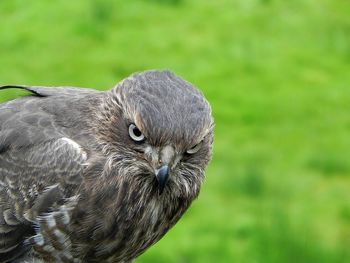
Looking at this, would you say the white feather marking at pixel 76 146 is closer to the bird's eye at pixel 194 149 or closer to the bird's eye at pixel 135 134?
the bird's eye at pixel 135 134

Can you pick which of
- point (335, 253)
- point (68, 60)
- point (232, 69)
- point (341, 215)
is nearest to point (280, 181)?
point (341, 215)

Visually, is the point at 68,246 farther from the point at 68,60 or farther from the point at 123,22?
the point at 123,22

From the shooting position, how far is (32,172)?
15.1 feet

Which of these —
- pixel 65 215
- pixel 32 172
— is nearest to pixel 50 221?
pixel 65 215

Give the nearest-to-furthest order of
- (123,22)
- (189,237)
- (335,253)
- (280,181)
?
(335,253) → (189,237) → (280,181) → (123,22)

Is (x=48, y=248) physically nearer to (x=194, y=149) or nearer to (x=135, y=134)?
(x=135, y=134)

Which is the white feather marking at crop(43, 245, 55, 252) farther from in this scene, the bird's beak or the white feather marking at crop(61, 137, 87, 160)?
the bird's beak

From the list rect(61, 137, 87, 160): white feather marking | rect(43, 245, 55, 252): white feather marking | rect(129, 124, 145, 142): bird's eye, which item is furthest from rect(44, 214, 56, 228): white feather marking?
rect(129, 124, 145, 142): bird's eye

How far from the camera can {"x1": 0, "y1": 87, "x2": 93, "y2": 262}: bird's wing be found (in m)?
4.52

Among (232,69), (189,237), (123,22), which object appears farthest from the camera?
(123,22)

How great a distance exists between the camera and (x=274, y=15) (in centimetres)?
964

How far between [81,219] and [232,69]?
4.40m

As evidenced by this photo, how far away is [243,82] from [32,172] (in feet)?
13.7

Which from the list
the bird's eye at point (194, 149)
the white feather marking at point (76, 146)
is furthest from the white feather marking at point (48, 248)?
the bird's eye at point (194, 149)
